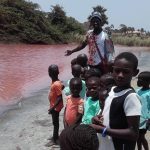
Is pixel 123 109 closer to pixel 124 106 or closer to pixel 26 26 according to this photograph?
pixel 124 106

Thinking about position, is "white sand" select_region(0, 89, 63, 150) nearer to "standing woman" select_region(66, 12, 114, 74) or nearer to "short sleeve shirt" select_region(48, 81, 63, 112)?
"short sleeve shirt" select_region(48, 81, 63, 112)

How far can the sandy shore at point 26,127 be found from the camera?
20.7 ft

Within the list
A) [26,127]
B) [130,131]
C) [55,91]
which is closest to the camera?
[130,131]

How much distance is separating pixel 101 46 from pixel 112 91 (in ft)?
9.82

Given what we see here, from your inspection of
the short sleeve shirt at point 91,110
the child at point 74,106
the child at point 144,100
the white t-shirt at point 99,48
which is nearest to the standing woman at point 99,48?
the white t-shirt at point 99,48

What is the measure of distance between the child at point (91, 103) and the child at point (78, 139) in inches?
71.0

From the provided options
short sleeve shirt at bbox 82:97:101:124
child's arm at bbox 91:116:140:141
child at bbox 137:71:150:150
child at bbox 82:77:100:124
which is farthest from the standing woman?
child's arm at bbox 91:116:140:141

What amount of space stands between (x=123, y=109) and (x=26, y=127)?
4.56m

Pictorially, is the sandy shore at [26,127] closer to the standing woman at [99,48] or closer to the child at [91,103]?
the standing woman at [99,48]

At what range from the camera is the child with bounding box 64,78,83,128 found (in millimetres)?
4734

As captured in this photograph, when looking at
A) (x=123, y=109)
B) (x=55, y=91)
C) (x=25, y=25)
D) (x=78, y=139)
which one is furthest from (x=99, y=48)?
(x=25, y=25)

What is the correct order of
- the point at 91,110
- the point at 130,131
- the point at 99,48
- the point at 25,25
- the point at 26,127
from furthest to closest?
the point at 25,25 < the point at 26,127 < the point at 99,48 < the point at 91,110 < the point at 130,131

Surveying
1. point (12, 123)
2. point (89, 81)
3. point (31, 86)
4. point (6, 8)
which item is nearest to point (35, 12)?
point (6, 8)

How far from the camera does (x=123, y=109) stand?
2.93 meters
